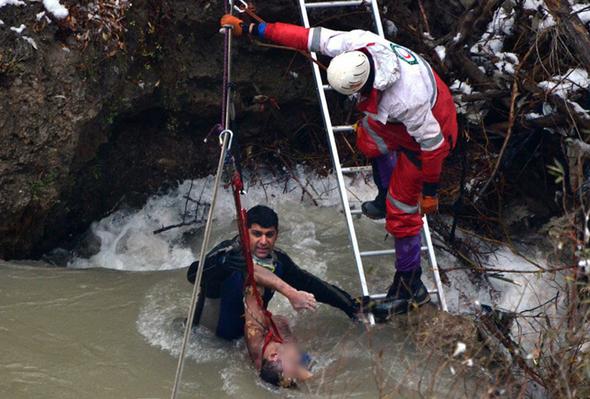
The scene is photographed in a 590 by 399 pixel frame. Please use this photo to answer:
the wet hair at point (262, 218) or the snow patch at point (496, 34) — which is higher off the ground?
the snow patch at point (496, 34)

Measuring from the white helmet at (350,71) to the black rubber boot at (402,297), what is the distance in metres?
1.32

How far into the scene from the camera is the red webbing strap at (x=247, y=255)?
509cm

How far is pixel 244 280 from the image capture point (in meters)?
5.43

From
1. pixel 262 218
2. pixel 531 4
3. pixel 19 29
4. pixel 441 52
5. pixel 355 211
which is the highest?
pixel 19 29

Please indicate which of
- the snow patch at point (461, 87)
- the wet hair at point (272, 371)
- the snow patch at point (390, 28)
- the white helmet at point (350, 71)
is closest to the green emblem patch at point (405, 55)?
the white helmet at point (350, 71)

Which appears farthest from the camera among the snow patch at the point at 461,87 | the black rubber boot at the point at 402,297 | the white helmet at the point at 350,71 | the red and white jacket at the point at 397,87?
the snow patch at the point at 461,87

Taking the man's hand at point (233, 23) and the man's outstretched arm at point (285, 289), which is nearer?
the man's outstretched arm at point (285, 289)

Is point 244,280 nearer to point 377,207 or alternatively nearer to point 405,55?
point 377,207

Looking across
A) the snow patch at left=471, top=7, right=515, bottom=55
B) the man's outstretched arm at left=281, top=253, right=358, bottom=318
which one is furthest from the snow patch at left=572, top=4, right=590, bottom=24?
the man's outstretched arm at left=281, top=253, right=358, bottom=318

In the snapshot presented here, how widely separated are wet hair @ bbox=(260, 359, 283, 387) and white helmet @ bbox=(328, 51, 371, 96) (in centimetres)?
165

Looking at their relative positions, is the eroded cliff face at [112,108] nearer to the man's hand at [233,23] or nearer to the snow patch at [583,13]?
the man's hand at [233,23]

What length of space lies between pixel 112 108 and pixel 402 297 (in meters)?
2.62

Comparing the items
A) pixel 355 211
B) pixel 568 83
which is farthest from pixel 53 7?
pixel 568 83

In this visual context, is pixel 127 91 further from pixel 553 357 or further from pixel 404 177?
pixel 553 357
